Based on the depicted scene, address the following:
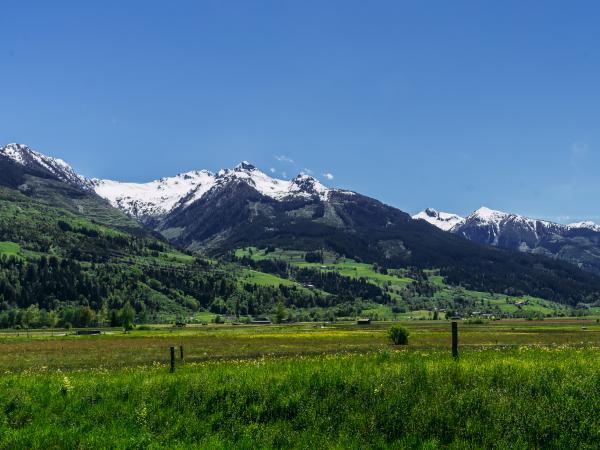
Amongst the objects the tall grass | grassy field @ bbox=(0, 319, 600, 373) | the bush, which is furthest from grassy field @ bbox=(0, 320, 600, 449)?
the bush

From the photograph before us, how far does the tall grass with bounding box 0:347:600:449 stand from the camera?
17.9 metres

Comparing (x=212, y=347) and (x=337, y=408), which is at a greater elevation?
(x=337, y=408)

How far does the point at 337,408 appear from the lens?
20.5 metres

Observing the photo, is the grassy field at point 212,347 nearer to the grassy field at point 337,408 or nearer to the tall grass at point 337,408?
the grassy field at point 337,408

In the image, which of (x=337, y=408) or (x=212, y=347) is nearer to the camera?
(x=337, y=408)

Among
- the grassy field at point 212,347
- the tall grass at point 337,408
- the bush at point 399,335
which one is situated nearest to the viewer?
the tall grass at point 337,408

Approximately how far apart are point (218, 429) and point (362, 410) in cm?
603

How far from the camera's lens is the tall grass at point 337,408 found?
17.9 metres

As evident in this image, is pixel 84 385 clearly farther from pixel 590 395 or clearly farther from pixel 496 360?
pixel 590 395

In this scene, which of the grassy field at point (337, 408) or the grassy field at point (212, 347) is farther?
the grassy field at point (212, 347)

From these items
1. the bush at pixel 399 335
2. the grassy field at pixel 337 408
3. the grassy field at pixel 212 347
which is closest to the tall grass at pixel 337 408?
the grassy field at pixel 337 408

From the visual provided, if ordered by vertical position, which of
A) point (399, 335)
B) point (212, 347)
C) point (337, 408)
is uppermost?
point (337, 408)

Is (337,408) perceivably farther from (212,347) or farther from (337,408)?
(212,347)

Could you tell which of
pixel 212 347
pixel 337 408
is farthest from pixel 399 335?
pixel 337 408
